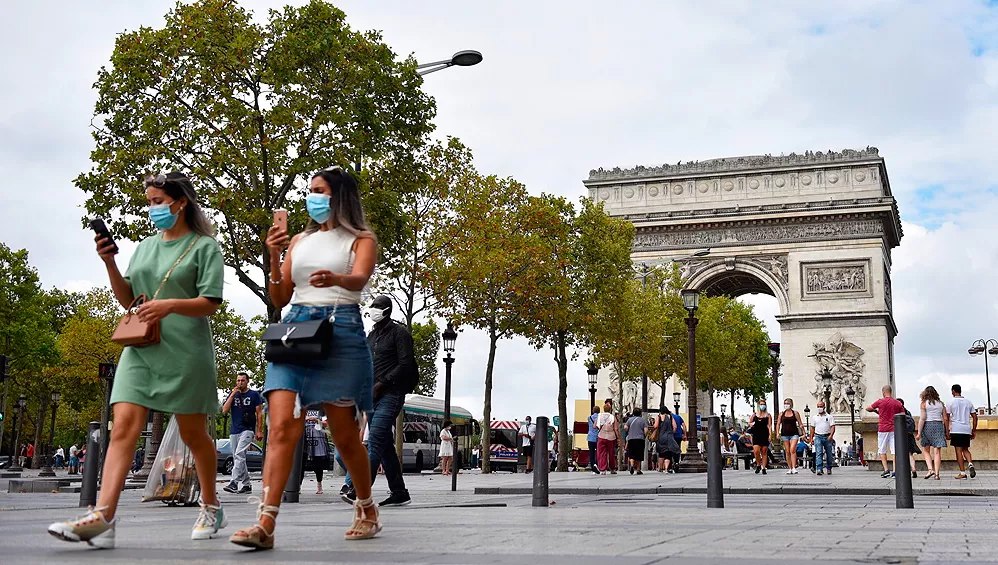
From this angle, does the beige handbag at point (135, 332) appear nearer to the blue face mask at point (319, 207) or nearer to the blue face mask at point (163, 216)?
the blue face mask at point (163, 216)

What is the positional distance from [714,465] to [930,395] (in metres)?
11.0

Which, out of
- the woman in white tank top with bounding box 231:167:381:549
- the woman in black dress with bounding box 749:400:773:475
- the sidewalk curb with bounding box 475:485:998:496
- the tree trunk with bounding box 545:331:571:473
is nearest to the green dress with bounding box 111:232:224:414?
the woman in white tank top with bounding box 231:167:381:549

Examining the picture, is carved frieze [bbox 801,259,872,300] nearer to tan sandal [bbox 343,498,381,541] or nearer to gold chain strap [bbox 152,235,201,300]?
tan sandal [bbox 343,498,381,541]

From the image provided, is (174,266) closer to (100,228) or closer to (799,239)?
(100,228)

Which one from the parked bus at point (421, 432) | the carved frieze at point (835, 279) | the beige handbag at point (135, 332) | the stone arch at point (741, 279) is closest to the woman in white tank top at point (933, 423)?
the beige handbag at point (135, 332)

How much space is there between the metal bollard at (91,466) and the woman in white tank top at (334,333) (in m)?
6.19

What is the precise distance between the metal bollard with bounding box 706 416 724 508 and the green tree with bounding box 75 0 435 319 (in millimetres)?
11316

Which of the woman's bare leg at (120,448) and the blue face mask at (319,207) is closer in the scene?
the woman's bare leg at (120,448)

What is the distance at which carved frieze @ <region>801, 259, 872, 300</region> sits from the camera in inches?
2159

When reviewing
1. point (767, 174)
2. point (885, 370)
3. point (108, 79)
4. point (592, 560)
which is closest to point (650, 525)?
point (592, 560)

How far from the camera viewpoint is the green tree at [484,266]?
108ft

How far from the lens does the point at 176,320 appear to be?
5652 mm

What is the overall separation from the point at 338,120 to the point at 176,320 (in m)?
14.9

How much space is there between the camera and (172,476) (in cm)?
990
